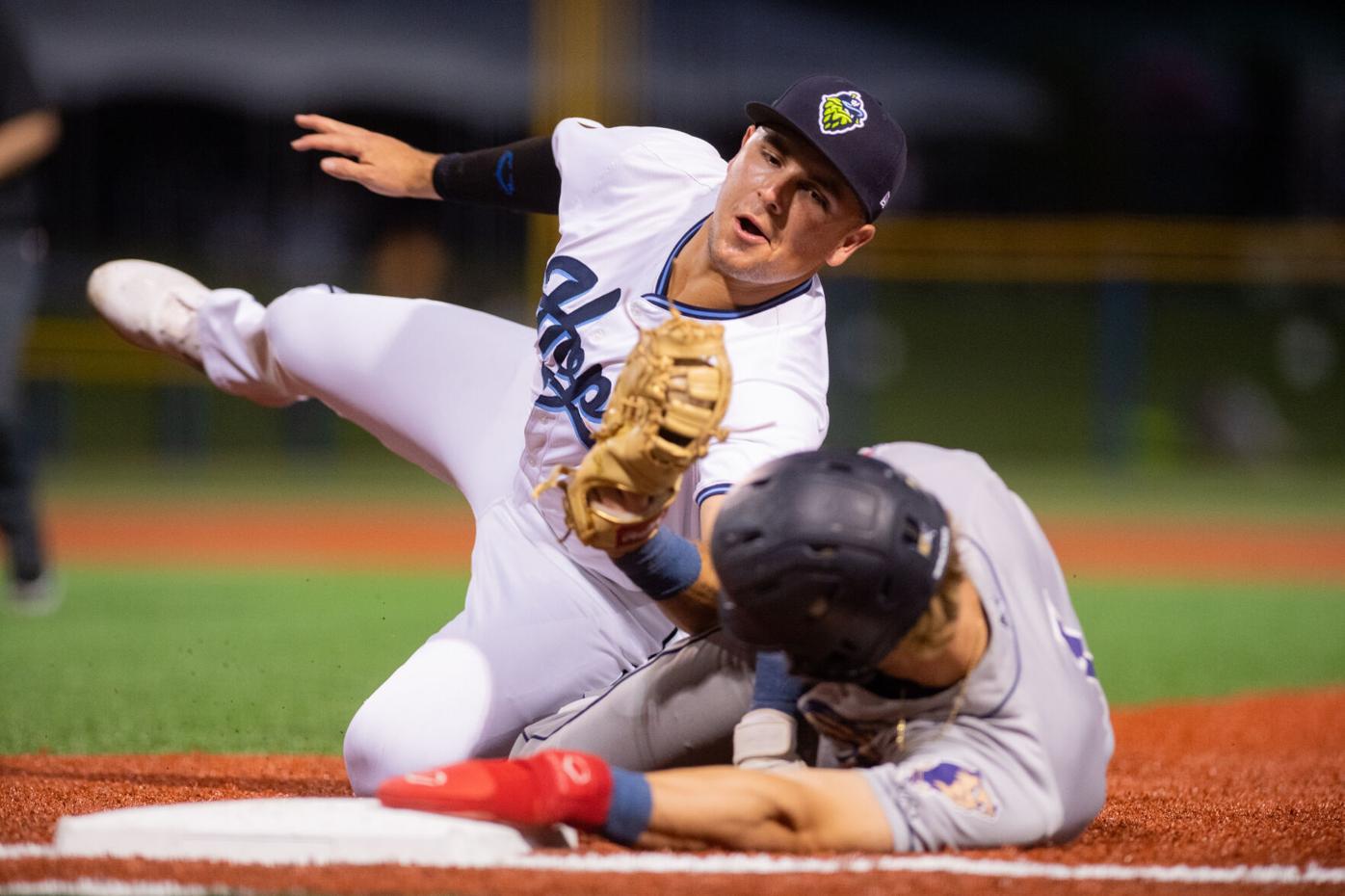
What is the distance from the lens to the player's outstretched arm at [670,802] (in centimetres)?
266

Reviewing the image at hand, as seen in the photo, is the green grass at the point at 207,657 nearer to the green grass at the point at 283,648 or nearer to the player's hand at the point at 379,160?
the green grass at the point at 283,648

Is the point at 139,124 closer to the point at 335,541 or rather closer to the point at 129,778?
the point at 335,541

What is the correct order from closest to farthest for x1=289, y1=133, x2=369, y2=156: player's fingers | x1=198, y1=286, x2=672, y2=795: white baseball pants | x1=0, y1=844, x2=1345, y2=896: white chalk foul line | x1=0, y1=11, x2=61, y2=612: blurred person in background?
1. x1=0, y1=844, x2=1345, y2=896: white chalk foul line
2. x1=198, y1=286, x2=672, y2=795: white baseball pants
3. x1=289, y1=133, x2=369, y2=156: player's fingers
4. x1=0, y1=11, x2=61, y2=612: blurred person in background

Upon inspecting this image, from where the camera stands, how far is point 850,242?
12.0ft

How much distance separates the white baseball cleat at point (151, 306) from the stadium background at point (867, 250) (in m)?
3.69

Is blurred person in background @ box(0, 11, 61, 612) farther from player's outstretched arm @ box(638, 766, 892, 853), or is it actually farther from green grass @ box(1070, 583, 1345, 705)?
player's outstretched arm @ box(638, 766, 892, 853)

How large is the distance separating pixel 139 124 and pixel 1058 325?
1006 centimetres

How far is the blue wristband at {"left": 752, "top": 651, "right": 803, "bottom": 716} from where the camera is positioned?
302cm

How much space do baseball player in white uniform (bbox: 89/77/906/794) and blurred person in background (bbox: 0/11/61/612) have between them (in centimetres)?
232

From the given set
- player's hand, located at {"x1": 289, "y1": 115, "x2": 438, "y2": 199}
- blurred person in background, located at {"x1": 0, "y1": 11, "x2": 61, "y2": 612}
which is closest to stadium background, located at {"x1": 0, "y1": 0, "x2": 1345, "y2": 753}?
blurred person in background, located at {"x1": 0, "y1": 11, "x2": 61, "y2": 612}

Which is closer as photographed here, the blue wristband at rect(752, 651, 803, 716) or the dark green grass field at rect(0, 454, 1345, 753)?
the blue wristband at rect(752, 651, 803, 716)

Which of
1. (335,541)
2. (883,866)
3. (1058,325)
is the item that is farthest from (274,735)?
(1058,325)

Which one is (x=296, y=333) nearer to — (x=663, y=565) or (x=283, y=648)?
(x=663, y=565)

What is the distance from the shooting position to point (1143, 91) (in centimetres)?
1909
